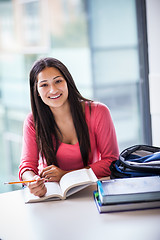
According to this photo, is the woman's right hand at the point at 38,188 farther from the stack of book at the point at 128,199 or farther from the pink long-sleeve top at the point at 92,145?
the pink long-sleeve top at the point at 92,145

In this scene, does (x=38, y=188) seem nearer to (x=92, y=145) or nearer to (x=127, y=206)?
(x=127, y=206)

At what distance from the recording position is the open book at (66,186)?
1.32 m

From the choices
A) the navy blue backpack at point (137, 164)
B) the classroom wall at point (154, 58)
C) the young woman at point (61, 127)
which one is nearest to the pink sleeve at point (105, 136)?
the young woman at point (61, 127)

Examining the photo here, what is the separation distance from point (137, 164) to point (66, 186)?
0.32 meters

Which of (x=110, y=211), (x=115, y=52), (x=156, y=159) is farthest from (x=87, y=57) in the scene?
(x=110, y=211)

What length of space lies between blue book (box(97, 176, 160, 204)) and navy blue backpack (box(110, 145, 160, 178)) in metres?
0.08

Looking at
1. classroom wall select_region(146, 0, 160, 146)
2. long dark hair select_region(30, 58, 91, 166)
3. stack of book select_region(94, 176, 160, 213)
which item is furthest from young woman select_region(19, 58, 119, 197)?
classroom wall select_region(146, 0, 160, 146)

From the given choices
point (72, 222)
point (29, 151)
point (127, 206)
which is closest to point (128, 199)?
point (127, 206)

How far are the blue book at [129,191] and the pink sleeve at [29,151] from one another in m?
0.53

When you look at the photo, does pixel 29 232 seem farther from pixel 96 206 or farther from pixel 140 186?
pixel 140 186

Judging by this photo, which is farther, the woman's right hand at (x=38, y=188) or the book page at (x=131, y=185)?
the woman's right hand at (x=38, y=188)

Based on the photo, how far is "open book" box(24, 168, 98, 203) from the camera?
1.32m

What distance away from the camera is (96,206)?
1247 millimetres

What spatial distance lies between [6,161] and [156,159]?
3.29 m
